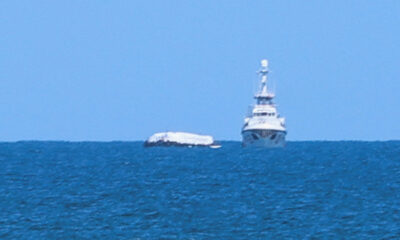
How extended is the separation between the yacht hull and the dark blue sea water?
47.8 m

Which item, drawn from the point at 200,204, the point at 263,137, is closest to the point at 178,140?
the point at 263,137

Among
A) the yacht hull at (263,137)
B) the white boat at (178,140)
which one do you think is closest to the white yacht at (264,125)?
the yacht hull at (263,137)

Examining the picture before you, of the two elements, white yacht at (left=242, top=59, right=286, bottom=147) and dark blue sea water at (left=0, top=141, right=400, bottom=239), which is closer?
dark blue sea water at (left=0, top=141, right=400, bottom=239)

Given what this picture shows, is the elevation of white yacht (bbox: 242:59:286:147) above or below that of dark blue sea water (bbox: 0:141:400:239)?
above

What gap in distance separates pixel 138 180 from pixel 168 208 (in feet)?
77.0

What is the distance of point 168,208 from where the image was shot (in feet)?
188

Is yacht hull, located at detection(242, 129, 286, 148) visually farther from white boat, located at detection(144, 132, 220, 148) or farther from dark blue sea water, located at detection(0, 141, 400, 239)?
dark blue sea water, located at detection(0, 141, 400, 239)

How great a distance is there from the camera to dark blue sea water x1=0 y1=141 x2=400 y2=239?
47281 mm

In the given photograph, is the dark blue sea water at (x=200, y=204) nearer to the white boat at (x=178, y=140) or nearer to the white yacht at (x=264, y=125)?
the white yacht at (x=264, y=125)

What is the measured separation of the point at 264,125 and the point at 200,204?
277ft

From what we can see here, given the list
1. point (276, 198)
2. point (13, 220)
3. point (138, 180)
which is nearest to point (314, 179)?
point (138, 180)

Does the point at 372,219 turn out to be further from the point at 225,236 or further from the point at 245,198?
the point at 245,198

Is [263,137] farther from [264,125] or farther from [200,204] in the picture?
[200,204]

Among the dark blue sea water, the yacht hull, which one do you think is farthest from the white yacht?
the dark blue sea water
